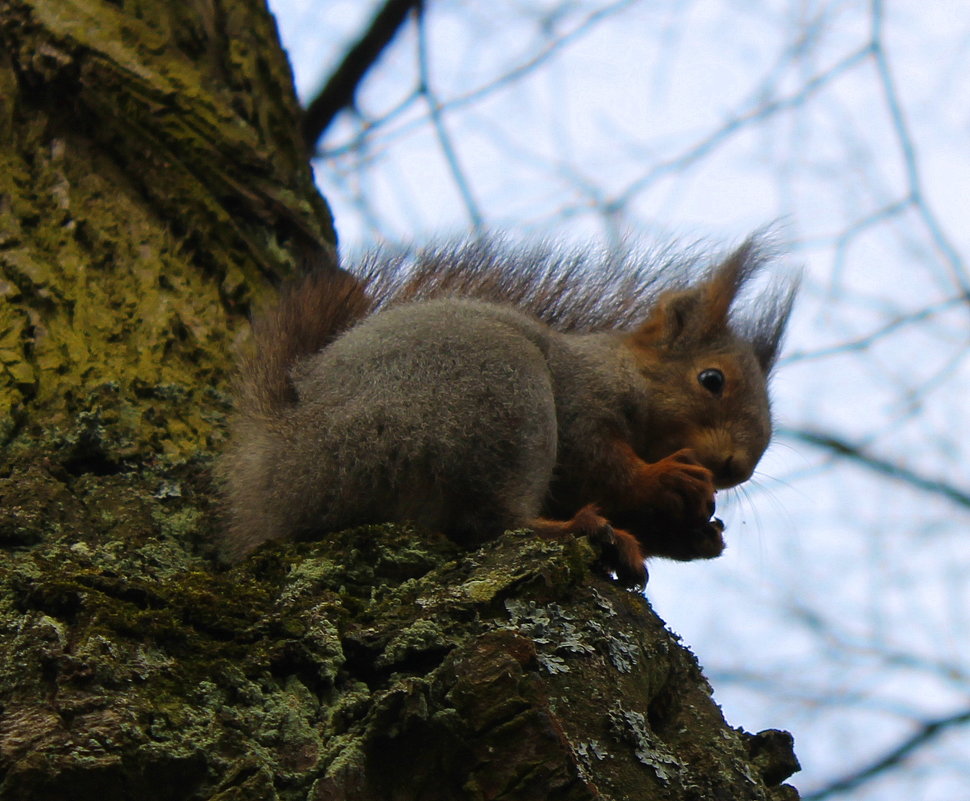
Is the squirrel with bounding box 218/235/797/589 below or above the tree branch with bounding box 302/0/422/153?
below

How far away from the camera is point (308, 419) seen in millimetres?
2092

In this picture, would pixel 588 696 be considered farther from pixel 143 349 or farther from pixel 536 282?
pixel 536 282

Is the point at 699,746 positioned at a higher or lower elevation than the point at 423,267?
lower

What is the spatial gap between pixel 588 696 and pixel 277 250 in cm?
147

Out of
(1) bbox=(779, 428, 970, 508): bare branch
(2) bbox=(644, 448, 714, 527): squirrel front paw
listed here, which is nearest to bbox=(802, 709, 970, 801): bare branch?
(1) bbox=(779, 428, 970, 508): bare branch

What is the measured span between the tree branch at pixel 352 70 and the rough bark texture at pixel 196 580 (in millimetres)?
1065

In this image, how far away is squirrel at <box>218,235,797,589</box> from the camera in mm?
2010

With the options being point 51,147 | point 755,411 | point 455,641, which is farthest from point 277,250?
point 455,641

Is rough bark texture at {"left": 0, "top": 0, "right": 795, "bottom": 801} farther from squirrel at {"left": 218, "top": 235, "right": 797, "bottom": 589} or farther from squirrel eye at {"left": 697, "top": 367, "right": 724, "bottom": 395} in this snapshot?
squirrel eye at {"left": 697, "top": 367, "right": 724, "bottom": 395}

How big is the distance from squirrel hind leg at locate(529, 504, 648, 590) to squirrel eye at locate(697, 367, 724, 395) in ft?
3.02

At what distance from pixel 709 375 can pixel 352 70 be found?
176 centimetres

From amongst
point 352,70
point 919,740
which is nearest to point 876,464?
point 919,740

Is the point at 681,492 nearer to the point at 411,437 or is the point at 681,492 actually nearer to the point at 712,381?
the point at 712,381

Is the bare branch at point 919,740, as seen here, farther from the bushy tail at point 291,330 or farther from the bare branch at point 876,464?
the bushy tail at point 291,330
